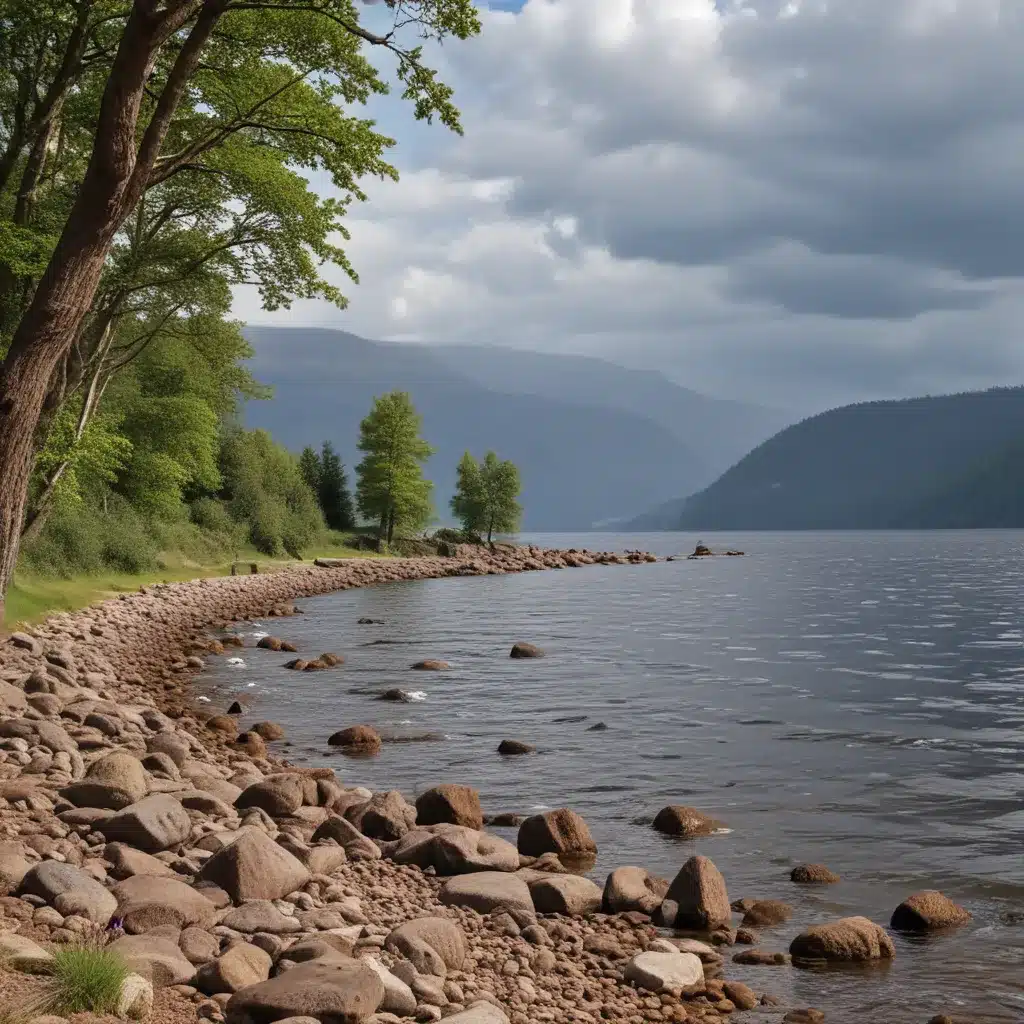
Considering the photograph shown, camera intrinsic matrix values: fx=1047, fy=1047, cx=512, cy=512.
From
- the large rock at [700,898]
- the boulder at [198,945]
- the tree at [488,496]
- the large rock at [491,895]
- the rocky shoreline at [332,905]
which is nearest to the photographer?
the rocky shoreline at [332,905]

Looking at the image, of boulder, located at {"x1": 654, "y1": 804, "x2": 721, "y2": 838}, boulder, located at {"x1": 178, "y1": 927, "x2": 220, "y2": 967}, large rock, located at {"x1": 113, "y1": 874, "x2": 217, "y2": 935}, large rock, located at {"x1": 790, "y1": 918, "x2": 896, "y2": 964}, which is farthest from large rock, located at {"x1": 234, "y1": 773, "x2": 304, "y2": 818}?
large rock, located at {"x1": 790, "y1": 918, "x2": 896, "y2": 964}

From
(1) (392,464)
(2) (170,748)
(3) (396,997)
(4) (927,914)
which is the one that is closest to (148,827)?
(3) (396,997)

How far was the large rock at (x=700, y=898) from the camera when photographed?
11273 mm

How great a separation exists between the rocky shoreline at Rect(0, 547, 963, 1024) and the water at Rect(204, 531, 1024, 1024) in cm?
77

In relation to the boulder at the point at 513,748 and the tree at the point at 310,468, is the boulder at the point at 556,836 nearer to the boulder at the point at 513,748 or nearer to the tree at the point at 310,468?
the boulder at the point at 513,748

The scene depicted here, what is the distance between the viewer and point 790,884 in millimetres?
12898

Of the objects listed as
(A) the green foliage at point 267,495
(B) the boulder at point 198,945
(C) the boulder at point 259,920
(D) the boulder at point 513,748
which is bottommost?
(D) the boulder at point 513,748

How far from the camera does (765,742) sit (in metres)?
21.9

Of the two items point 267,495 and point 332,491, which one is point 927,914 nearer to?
point 267,495

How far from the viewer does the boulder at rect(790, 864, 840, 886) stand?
1295cm

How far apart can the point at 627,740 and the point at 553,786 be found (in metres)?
4.29

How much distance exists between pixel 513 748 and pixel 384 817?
6968mm

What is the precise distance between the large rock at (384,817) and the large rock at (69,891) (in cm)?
521

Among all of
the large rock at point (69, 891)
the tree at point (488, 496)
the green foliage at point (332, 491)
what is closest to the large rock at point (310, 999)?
the large rock at point (69, 891)
